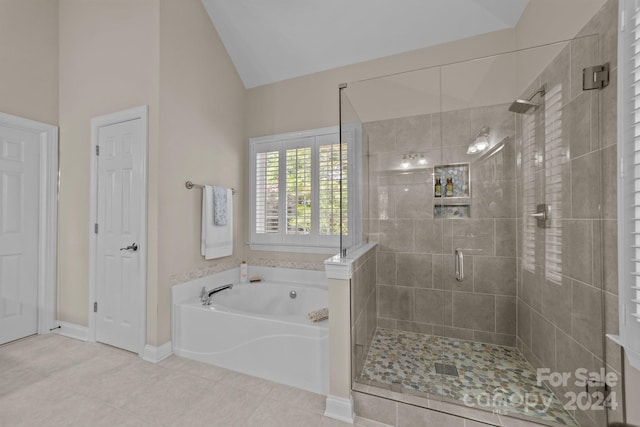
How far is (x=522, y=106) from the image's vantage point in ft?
5.77

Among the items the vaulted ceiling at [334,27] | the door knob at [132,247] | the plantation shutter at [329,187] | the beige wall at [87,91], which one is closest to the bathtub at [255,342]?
the beige wall at [87,91]

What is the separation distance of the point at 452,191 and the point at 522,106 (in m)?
0.68

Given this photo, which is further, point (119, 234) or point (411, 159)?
point (119, 234)

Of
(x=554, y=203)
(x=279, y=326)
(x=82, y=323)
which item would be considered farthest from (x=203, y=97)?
(x=554, y=203)

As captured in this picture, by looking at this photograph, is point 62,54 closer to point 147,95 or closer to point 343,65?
point 147,95

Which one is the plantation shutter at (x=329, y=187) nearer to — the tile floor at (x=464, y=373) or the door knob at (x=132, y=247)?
the tile floor at (x=464, y=373)

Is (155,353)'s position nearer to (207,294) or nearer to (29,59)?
(207,294)

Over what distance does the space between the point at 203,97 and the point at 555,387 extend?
3.47 meters

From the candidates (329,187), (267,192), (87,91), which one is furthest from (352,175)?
(87,91)

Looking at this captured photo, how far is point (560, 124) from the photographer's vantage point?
1.55 meters

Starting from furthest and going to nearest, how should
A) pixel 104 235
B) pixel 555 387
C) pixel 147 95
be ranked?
pixel 104 235 → pixel 147 95 → pixel 555 387

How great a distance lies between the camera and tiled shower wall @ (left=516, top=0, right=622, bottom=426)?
1.27 m

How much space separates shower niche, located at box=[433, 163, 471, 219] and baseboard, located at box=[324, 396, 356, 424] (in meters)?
1.36

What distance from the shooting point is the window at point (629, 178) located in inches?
42.7
